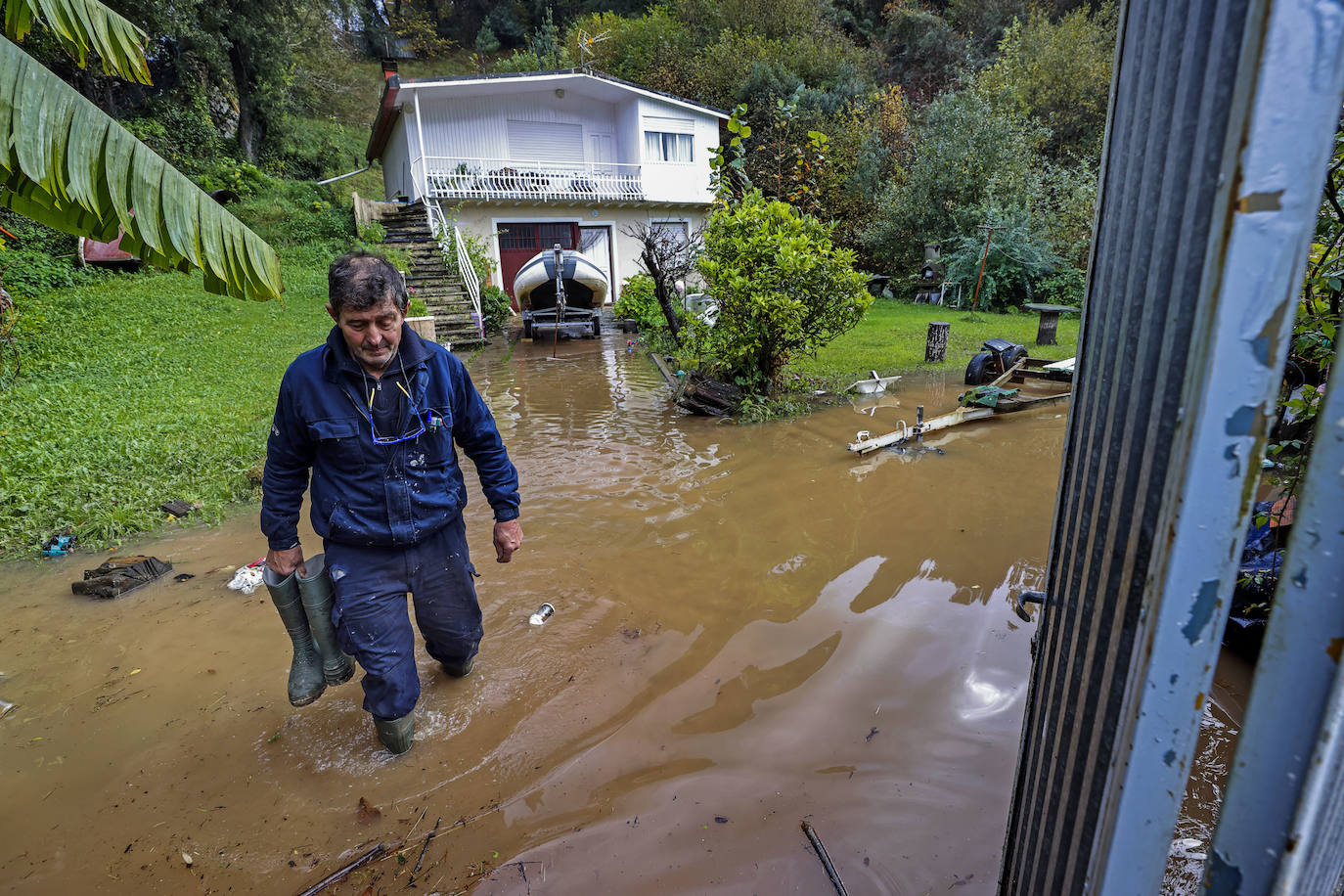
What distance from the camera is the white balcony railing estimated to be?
59.4ft

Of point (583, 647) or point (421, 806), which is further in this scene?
point (583, 647)

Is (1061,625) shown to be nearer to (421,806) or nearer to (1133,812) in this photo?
(1133,812)

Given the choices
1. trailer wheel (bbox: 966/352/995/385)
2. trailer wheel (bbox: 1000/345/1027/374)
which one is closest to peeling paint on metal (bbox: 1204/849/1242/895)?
trailer wheel (bbox: 966/352/995/385)

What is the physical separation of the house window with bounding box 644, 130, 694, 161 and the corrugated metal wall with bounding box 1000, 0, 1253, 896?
21.5m

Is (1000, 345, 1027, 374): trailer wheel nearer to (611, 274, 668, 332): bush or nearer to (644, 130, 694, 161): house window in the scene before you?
(611, 274, 668, 332): bush

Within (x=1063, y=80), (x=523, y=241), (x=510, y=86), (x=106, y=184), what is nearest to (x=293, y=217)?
(x=523, y=241)

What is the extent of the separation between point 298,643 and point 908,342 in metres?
12.0

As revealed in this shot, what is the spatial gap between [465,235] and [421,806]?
17.5 m

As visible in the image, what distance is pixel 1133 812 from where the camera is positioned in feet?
3.07

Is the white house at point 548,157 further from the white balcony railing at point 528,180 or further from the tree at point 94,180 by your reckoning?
the tree at point 94,180

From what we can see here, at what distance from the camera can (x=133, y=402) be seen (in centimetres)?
802

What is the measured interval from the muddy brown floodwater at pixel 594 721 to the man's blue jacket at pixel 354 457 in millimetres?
1038

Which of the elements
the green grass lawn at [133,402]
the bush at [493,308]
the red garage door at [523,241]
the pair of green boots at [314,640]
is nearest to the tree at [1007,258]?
the red garage door at [523,241]

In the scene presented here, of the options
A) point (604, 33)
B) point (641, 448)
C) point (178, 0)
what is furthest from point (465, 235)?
point (604, 33)
